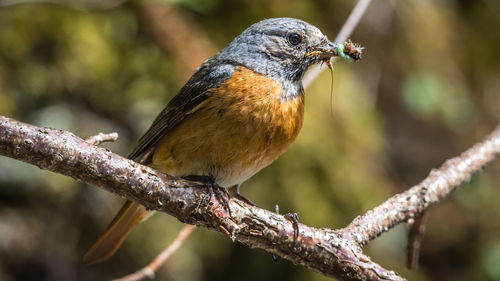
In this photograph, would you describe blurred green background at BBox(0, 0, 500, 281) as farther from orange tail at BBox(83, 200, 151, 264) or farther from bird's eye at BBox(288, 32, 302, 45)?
orange tail at BBox(83, 200, 151, 264)

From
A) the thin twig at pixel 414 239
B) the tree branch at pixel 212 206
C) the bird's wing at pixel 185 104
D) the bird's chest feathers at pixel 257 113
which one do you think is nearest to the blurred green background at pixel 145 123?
the bird's wing at pixel 185 104

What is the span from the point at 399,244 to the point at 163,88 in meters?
2.18

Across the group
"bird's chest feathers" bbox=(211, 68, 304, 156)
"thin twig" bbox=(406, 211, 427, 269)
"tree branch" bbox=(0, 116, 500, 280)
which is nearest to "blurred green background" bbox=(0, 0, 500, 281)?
"bird's chest feathers" bbox=(211, 68, 304, 156)

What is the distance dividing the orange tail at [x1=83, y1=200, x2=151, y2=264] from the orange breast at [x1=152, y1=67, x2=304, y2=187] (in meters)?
0.43

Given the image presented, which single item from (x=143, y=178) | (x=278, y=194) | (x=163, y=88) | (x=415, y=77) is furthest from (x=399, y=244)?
(x=143, y=178)

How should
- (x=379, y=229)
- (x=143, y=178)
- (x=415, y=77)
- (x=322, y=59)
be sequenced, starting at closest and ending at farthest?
(x=143, y=178)
(x=379, y=229)
(x=322, y=59)
(x=415, y=77)

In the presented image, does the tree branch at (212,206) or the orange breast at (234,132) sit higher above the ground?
the orange breast at (234,132)

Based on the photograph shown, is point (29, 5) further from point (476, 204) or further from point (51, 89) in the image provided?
point (476, 204)

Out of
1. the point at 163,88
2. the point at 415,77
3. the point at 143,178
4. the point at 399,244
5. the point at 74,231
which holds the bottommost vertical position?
the point at 143,178

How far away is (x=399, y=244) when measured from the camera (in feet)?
14.6

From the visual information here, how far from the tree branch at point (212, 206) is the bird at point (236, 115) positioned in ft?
1.06

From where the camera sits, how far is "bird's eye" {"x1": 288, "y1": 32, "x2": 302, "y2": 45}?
3.27 m

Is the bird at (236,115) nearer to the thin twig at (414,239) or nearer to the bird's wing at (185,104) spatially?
the bird's wing at (185,104)

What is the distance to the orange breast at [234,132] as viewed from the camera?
2.84 m
